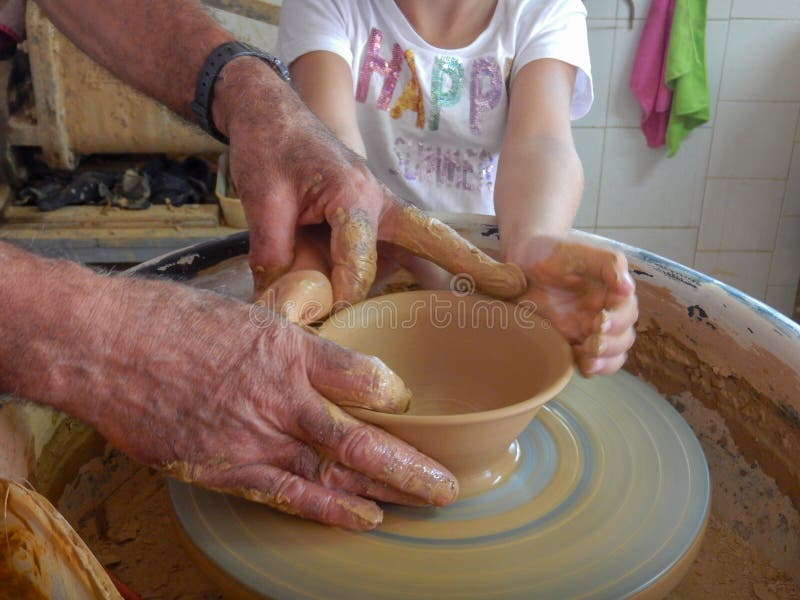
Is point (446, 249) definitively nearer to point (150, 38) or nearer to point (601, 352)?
point (601, 352)

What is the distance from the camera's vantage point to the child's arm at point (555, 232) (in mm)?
894

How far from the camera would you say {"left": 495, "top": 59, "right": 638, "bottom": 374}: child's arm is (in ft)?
2.93

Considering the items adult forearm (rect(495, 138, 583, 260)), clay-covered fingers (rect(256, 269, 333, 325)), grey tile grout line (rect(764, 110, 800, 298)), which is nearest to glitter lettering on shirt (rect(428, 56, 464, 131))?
adult forearm (rect(495, 138, 583, 260))

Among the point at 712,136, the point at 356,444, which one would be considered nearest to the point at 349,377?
the point at 356,444

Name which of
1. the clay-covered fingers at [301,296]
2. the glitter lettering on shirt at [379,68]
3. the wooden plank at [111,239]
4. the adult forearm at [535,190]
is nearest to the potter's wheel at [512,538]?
the clay-covered fingers at [301,296]

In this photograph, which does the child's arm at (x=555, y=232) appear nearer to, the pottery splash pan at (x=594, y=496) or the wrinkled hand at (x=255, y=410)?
the pottery splash pan at (x=594, y=496)

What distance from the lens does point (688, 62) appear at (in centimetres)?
244

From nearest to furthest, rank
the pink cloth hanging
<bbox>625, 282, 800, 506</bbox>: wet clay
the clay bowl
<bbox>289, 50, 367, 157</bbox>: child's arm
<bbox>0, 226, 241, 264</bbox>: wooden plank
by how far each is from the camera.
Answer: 1. the clay bowl
2. <bbox>625, 282, 800, 506</bbox>: wet clay
3. <bbox>289, 50, 367, 157</bbox>: child's arm
4. <bbox>0, 226, 241, 264</bbox>: wooden plank
5. the pink cloth hanging

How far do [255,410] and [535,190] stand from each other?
0.67m

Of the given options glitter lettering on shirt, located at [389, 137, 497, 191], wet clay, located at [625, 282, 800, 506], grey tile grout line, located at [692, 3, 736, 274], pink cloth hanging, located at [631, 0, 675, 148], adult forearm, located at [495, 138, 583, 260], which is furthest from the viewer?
grey tile grout line, located at [692, 3, 736, 274]

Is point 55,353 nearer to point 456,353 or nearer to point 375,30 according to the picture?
point 456,353

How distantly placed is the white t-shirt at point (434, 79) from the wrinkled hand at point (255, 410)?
0.86m

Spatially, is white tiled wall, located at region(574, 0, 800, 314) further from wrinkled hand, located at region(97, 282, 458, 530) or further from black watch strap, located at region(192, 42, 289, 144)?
wrinkled hand, located at region(97, 282, 458, 530)

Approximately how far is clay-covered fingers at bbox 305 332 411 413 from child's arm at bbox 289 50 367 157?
0.65 meters
